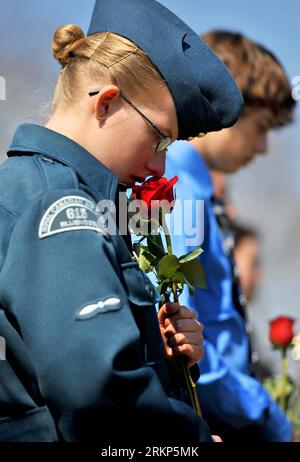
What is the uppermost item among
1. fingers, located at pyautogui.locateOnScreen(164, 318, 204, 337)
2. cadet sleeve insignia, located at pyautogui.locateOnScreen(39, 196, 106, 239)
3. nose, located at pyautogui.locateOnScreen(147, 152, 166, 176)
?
nose, located at pyautogui.locateOnScreen(147, 152, 166, 176)

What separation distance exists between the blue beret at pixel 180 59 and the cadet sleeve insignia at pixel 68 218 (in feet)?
1.14

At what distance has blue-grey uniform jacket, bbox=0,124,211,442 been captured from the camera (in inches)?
56.4

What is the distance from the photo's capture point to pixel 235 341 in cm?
279

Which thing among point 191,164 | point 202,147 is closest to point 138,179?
point 191,164

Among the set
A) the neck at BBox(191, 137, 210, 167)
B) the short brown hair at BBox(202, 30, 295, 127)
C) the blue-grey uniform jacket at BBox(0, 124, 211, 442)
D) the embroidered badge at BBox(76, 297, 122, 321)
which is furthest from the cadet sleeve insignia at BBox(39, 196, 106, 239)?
the short brown hair at BBox(202, 30, 295, 127)

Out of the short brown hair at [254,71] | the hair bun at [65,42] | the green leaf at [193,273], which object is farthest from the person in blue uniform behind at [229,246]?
the hair bun at [65,42]

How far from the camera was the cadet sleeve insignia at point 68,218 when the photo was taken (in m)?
1.49

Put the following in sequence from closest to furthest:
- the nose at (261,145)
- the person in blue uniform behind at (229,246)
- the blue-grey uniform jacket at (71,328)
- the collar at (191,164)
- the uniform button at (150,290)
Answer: the blue-grey uniform jacket at (71,328) → the uniform button at (150,290) → the person in blue uniform behind at (229,246) → the collar at (191,164) → the nose at (261,145)

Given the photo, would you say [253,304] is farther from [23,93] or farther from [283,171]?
[23,93]

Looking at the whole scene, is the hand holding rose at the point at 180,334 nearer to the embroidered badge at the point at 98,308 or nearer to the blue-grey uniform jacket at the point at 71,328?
the blue-grey uniform jacket at the point at 71,328

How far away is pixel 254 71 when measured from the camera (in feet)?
10.2

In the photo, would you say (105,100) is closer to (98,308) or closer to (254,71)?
(98,308)

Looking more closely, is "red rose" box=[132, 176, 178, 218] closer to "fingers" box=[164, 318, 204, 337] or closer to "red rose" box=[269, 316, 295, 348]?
"fingers" box=[164, 318, 204, 337]

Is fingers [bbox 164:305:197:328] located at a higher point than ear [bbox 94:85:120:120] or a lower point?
lower
